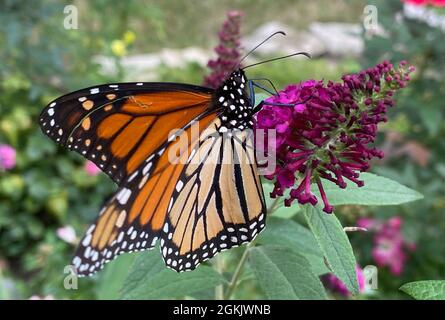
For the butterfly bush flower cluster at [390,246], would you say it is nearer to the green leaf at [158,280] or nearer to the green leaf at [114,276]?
the green leaf at [114,276]

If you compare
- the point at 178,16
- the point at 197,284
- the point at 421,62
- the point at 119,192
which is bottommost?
the point at 197,284

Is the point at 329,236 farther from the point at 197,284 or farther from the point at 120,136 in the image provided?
the point at 120,136

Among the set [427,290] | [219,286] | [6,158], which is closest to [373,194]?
[427,290]

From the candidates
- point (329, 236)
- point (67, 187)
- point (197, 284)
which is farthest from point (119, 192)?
point (67, 187)

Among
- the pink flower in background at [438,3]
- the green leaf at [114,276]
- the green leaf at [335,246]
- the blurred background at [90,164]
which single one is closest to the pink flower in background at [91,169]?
the blurred background at [90,164]

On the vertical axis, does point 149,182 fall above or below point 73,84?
below

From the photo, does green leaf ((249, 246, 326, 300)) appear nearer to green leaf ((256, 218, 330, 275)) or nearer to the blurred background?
green leaf ((256, 218, 330, 275))

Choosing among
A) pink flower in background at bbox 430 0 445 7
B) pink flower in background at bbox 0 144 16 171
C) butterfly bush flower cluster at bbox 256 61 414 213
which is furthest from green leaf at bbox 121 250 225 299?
pink flower in background at bbox 0 144 16 171
